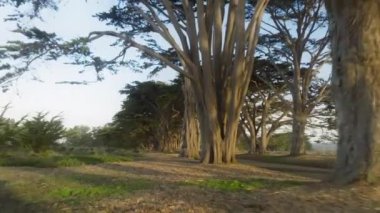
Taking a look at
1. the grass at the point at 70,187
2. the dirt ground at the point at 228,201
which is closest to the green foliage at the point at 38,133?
the grass at the point at 70,187

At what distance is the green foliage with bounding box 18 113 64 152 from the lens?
68.2 feet

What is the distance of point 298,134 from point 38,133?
593 inches

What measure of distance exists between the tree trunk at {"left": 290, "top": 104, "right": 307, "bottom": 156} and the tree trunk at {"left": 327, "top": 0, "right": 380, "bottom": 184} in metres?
21.3

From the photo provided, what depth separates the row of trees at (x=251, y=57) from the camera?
7.58 m

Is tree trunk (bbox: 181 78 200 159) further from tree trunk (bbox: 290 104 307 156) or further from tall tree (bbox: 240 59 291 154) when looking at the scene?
tall tree (bbox: 240 59 291 154)

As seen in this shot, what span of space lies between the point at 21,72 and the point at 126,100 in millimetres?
25865

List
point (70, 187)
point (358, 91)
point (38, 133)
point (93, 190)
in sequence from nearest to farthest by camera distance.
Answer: point (358, 91) → point (93, 190) → point (70, 187) → point (38, 133)

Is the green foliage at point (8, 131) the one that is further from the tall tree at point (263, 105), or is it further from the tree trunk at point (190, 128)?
the tall tree at point (263, 105)

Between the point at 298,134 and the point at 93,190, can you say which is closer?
the point at 93,190

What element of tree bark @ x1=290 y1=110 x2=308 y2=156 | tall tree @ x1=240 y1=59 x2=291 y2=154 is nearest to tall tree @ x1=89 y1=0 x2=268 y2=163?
tree bark @ x1=290 y1=110 x2=308 y2=156

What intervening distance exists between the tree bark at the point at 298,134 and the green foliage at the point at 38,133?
13.4 metres

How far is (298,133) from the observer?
2991 centimetres

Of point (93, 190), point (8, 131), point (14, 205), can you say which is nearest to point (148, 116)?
point (8, 131)

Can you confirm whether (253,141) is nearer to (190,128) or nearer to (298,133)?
(298,133)
